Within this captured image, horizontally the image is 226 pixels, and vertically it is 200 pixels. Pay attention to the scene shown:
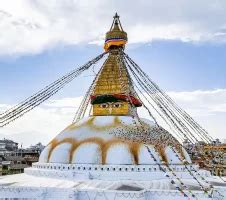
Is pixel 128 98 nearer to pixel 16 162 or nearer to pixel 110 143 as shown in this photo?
pixel 110 143

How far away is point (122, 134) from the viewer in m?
17.3

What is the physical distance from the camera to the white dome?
1658cm

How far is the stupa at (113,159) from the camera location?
14.4 metres

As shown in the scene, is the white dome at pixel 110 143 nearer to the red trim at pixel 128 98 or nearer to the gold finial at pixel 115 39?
the red trim at pixel 128 98

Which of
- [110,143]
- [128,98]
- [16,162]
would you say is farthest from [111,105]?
[16,162]

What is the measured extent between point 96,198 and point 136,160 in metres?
3.06

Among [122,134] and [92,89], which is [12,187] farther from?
[92,89]

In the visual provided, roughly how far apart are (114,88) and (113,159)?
436 cm

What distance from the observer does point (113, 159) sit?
1647 centimetres

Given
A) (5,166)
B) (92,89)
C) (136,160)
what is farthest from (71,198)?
(5,166)

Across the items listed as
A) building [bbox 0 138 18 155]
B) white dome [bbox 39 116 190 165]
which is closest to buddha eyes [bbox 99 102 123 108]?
white dome [bbox 39 116 190 165]

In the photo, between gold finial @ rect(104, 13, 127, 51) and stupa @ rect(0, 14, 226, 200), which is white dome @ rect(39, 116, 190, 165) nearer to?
stupa @ rect(0, 14, 226, 200)

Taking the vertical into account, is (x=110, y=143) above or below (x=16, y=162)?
above

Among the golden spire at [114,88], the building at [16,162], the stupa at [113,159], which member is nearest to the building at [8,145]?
the building at [16,162]
